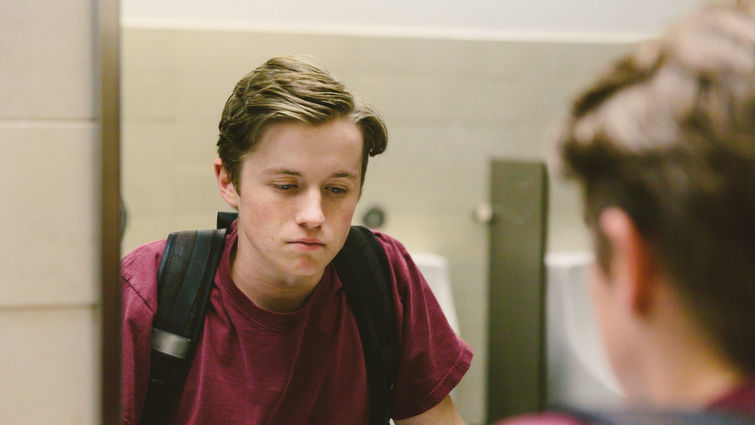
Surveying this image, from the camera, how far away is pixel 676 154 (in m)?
0.38

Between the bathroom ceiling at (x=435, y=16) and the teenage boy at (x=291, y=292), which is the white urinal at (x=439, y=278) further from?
the bathroom ceiling at (x=435, y=16)

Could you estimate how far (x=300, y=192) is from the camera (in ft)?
2.64

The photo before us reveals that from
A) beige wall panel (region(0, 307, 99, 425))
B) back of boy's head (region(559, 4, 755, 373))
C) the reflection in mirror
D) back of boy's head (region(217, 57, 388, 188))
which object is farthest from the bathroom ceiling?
back of boy's head (region(559, 4, 755, 373))

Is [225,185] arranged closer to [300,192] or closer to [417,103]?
[300,192]

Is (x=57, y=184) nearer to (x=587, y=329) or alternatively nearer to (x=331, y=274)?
(x=331, y=274)

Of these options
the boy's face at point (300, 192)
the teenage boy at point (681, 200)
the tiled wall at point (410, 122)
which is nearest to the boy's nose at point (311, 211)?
the boy's face at point (300, 192)

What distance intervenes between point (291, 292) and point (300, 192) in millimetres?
168

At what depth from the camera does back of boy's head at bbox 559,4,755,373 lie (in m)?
0.37

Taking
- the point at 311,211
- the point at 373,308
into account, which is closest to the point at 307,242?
the point at 311,211

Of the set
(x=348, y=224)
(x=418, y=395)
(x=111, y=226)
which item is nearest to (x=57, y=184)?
(x=111, y=226)

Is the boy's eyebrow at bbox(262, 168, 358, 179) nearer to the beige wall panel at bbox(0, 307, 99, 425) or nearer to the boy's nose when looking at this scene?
the boy's nose

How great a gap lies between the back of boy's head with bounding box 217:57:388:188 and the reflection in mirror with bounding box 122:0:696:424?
2 cm

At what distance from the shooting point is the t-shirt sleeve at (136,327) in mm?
779

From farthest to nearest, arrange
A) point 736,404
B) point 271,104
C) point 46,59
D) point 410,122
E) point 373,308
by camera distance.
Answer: point 410,122 → point 373,308 → point 271,104 → point 46,59 → point 736,404
